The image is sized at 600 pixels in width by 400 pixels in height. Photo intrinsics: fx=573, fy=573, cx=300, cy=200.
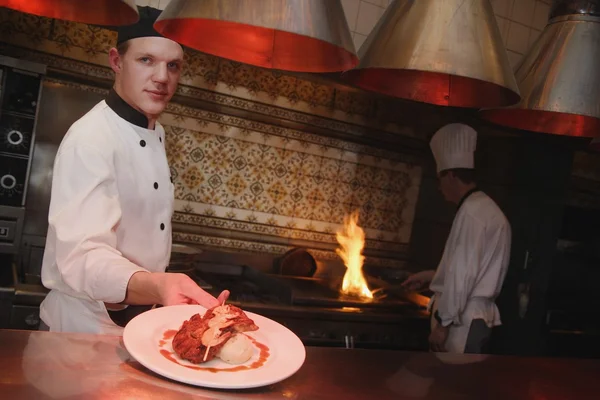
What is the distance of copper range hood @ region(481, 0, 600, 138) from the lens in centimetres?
170

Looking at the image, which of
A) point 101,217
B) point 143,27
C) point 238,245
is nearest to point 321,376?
point 101,217

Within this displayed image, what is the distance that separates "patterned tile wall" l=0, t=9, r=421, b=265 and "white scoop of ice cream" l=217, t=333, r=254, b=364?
2.42m

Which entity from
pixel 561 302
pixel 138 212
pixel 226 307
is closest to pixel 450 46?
pixel 226 307

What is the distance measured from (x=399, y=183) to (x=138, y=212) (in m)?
2.78

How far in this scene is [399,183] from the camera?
4.43 meters

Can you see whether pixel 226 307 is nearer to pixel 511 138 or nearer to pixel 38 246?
pixel 38 246

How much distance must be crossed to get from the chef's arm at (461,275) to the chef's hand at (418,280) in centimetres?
46

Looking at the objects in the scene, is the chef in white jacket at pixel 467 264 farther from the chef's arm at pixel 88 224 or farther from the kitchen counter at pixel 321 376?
the chef's arm at pixel 88 224

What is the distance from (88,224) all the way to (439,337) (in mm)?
2411

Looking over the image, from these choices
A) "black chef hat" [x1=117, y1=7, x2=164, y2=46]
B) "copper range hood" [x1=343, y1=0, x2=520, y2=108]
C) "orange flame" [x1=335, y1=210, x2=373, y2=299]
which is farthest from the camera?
"orange flame" [x1=335, y1=210, x2=373, y2=299]

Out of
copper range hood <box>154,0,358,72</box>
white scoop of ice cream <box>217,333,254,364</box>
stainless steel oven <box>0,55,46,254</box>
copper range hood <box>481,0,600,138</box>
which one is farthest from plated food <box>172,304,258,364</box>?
stainless steel oven <box>0,55,46,254</box>

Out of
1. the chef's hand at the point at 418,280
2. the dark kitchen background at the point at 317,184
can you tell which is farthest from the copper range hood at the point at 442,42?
the chef's hand at the point at 418,280

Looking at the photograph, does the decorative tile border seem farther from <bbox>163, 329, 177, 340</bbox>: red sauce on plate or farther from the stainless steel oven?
<bbox>163, 329, 177, 340</bbox>: red sauce on plate

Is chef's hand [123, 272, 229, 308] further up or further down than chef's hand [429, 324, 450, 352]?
further up
